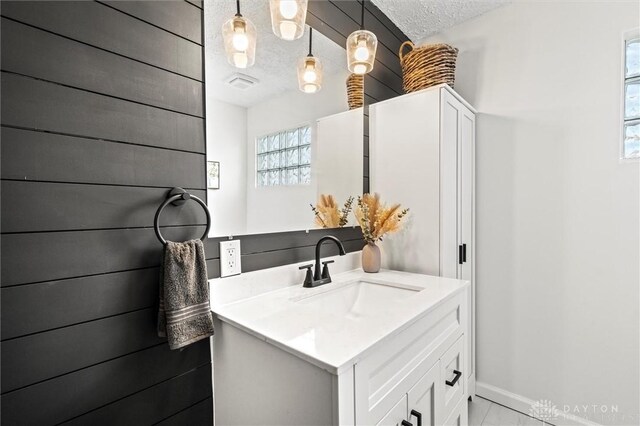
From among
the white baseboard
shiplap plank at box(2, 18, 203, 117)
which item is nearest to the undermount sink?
shiplap plank at box(2, 18, 203, 117)

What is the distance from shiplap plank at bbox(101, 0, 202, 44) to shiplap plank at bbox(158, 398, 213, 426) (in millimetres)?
1270

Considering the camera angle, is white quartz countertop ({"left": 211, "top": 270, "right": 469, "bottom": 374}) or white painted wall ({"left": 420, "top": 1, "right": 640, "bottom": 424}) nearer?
white quartz countertop ({"left": 211, "top": 270, "right": 469, "bottom": 374})

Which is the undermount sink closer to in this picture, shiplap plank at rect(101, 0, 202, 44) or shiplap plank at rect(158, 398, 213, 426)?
shiplap plank at rect(158, 398, 213, 426)

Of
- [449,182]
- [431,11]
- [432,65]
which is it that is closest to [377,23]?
[431,11]

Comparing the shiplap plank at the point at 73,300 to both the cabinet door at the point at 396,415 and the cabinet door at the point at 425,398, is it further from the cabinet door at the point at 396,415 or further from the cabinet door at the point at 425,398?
the cabinet door at the point at 425,398

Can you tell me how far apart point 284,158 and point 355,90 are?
0.71m

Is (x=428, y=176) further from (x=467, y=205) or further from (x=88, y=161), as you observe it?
(x=88, y=161)

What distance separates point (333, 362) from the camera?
69 centimetres

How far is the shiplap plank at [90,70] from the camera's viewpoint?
73 centimetres

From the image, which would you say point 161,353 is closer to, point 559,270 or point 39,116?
point 39,116

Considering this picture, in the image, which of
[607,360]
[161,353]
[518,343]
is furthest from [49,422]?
[607,360]

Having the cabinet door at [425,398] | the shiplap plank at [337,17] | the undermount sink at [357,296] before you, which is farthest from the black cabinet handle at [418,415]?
the shiplap plank at [337,17]

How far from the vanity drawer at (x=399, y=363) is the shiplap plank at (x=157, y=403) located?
2.00ft

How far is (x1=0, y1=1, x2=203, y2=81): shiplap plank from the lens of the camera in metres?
0.76
